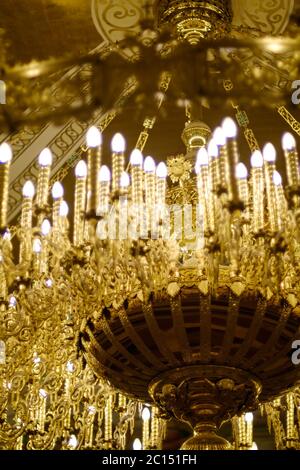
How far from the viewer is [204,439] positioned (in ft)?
12.2

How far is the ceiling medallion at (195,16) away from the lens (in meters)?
4.12

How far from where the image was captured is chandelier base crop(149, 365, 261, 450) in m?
3.57

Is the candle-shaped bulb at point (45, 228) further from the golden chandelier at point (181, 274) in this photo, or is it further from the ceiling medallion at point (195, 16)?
the ceiling medallion at point (195, 16)

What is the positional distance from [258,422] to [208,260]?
16.4ft

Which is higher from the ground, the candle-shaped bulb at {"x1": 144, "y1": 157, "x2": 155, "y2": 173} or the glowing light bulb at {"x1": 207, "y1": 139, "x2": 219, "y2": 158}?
the candle-shaped bulb at {"x1": 144, "y1": 157, "x2": 155, "y2": 173}

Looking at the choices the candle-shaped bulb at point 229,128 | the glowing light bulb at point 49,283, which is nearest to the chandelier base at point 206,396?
the glowing light bulb at point 49,283

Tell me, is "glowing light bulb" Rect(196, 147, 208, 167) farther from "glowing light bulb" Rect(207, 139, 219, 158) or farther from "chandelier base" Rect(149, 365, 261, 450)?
"chandelier base" Rect(149, 365, 261, 450)

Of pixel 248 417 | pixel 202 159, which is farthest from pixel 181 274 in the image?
pixel 248 417

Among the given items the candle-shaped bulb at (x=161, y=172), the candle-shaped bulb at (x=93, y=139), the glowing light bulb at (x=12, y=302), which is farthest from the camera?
the glowing light bulb at (x=12, y=302)

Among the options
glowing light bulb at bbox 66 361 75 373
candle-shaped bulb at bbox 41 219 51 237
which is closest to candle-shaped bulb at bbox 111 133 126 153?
candle-shaped bulb at bbox 41 219 51 237

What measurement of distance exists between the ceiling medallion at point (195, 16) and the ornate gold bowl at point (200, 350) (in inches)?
58.7

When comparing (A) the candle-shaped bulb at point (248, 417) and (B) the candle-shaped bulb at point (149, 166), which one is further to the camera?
(A) the candle-shaped bulb at point (248, 417)

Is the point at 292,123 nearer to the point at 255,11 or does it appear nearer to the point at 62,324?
the point at 255,11
